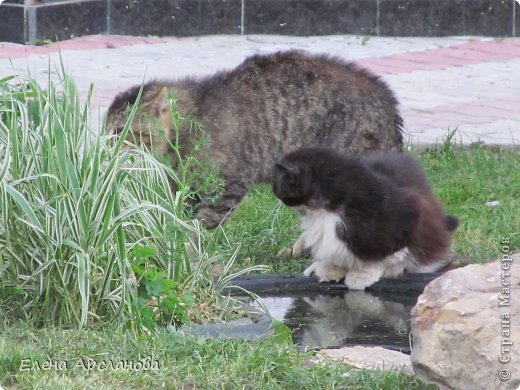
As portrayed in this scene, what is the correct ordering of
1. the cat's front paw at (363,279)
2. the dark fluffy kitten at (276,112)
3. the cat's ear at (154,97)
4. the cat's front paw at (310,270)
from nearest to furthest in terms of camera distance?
the cat's front paw at (363,279)
the cat's front paw at (310,270)
the cat's ear at (154,97)
the dark fluffy kitten at (276,112)

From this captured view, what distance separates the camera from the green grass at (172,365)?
13.2 ft

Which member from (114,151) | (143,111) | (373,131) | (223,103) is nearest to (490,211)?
(373,131)

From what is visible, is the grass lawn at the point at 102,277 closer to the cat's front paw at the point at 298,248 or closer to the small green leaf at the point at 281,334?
the small green leaf at the point at 281,334

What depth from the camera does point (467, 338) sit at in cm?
380

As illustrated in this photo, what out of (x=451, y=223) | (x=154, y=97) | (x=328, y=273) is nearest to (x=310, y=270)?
(x=328, y=273)

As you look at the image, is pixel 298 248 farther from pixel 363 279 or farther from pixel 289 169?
pixel 289 169

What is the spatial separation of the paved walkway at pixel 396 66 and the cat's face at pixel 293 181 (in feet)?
9.32

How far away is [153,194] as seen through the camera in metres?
5.16

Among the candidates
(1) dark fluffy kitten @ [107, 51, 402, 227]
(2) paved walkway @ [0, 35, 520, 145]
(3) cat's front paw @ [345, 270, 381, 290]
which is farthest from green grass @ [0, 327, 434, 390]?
(2) paved walkway @ [0, 35, 520, 145]

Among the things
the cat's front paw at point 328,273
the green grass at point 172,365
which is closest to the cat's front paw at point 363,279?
the cat's front paw at point 328,273

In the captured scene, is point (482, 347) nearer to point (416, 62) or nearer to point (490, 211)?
point (490, 211)

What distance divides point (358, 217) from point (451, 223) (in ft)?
2.55

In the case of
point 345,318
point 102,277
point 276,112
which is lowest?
point 345,318

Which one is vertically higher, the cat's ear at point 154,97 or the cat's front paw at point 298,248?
the cat's ear at point 154,97
